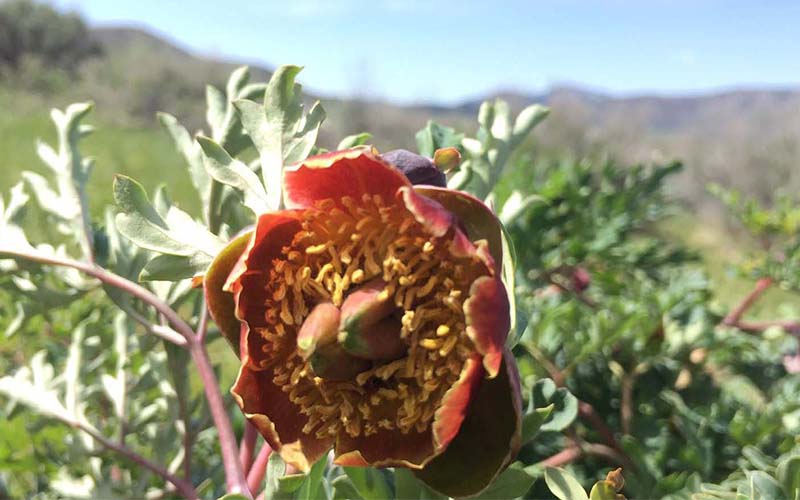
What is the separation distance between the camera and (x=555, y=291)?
1722 mm

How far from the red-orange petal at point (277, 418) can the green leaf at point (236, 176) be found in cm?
18

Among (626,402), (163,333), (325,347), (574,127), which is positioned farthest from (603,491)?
(574,127)

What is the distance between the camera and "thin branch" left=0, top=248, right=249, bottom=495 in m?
0.81

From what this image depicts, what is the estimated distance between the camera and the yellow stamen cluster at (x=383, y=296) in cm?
58

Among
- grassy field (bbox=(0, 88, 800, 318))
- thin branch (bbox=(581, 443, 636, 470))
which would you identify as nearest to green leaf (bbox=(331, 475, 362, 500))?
thin branch (bbox=(581, 443, 636, 470))

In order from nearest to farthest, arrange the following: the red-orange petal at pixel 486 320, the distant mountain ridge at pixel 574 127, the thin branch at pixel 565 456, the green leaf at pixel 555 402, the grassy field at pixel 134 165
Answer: the red-orange petal at pixel 486 320, the green leaf at pixel 555 402, the thin branch at pixel 565 456, the grassy field at pixel 134 165, the distant mountain ridge at pixel 574 127

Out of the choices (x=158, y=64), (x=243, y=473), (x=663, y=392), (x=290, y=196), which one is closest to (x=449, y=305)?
(x=290, y=196)

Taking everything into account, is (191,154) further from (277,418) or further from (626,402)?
(626,402)

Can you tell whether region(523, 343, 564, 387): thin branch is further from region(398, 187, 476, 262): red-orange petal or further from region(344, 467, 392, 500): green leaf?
region(398, 187, 476, 262): red-orange petal

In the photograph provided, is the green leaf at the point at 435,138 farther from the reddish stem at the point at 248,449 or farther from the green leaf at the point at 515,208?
the reddish stem at the point at 248,449

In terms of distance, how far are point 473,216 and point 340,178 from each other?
0.39 feet

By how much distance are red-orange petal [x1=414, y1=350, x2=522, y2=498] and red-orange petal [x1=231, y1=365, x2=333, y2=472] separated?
0.32 ft

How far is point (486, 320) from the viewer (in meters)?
0.53

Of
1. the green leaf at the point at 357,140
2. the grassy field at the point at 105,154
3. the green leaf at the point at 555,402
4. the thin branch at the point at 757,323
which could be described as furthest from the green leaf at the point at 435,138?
the grassy field at the point at 105,154
